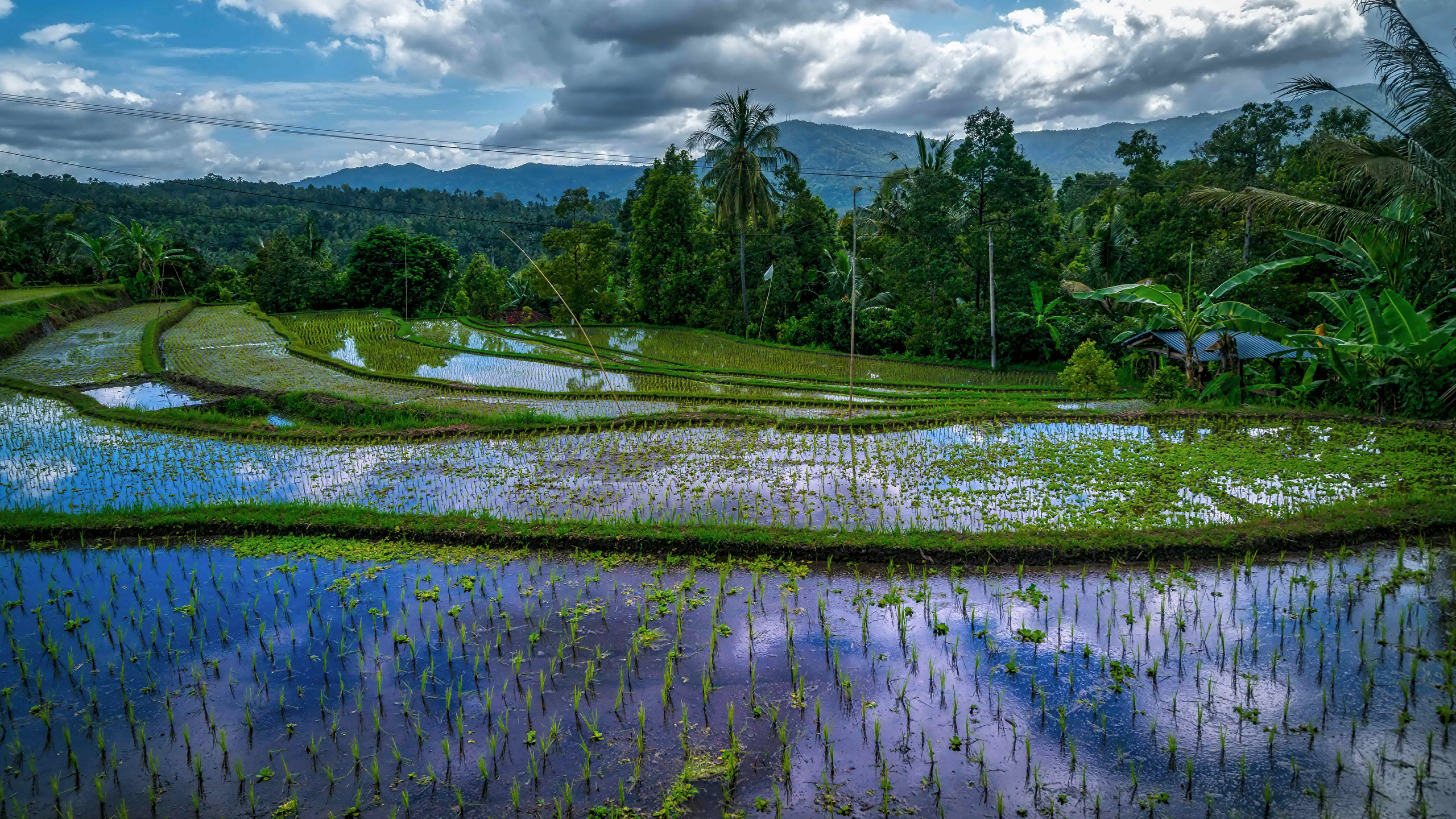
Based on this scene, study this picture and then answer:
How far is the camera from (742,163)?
24375 mm

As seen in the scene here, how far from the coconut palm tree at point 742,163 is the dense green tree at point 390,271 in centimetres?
1334

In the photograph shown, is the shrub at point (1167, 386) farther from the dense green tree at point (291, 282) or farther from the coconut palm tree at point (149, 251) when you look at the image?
the coconut palm tree at point (149, 251)

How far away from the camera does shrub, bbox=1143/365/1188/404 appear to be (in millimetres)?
13461

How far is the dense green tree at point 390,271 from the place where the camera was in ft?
101

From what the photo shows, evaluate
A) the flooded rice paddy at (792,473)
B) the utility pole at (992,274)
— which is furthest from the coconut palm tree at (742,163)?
the flooded rice paddy at (792,473)

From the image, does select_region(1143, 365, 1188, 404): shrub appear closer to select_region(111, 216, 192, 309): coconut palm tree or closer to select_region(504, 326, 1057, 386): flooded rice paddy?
select_region(504, 326, 1057, 386): flooded rice paddy

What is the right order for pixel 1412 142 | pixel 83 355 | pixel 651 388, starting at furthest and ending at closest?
pixel 83 355 → pixel 651 388 → pixel 1412 142

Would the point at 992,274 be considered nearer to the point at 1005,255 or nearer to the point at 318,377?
the point at 1005,255

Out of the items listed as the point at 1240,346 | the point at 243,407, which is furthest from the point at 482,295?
the point at 1240,346

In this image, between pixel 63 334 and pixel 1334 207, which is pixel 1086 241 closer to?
pixel 1334 207

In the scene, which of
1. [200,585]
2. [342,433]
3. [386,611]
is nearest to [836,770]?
[386,611]

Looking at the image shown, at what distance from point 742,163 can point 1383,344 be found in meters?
17.5

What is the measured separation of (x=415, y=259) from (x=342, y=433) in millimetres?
21919

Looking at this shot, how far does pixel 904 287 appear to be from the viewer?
2234 cm
